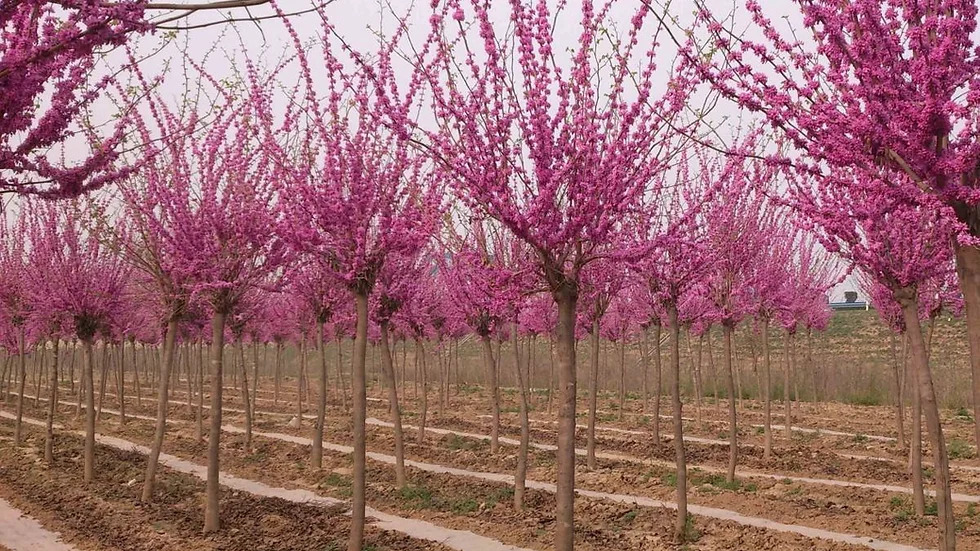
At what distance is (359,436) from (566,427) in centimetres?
310

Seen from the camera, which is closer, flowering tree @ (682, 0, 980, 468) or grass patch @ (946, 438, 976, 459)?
flowering tree @ (682, 0, 980, 468)

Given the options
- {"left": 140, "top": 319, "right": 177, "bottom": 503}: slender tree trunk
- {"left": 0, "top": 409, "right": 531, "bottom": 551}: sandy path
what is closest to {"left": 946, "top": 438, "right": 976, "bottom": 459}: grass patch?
{"left": 0, "top": 409, "right": 531, "bottom": 551}: sandy path

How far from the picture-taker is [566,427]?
5.77m

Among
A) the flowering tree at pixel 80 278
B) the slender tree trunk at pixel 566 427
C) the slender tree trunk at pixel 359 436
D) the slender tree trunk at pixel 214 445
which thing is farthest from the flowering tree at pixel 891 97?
the flowering tree at pixel 80 278

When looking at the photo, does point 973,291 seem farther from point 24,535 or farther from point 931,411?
point 24,535

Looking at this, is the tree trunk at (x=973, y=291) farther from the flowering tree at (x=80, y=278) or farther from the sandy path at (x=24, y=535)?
the flowering tree at (x=80, y=278)

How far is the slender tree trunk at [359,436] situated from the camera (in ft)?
25.7

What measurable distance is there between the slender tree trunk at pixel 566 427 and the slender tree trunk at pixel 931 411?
3.38 m

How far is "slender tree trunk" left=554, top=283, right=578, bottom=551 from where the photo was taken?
18.2 ft

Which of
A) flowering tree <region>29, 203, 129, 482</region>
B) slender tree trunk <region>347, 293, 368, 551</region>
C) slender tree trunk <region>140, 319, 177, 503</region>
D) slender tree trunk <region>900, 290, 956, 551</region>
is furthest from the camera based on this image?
flowering tree <region>29, 203, 129, 482</region>

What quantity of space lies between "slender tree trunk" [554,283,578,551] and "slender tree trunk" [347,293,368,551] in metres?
2.56

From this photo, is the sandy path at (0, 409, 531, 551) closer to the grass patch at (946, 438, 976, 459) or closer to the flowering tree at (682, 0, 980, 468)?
the flowering tree at (682, 0, 980, 468)

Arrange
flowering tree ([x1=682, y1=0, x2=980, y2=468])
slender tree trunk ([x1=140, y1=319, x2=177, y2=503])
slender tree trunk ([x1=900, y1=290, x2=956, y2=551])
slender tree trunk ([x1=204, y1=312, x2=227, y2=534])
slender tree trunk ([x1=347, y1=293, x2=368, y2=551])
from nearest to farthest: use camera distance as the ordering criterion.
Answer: flowering tree ([x1=682, y1=0, x2=980, y2=468]), slender tree trunk ([x1=900, y1=290, x2=956, y2=551]), slender tree trunk ([x1=347, y1=293, x2=368, y2=551]), slender tree trunk ([x1=204, y1=312, x2=227, y2=534]), slender tree trunk ([x1=140, y1=319, x2=177, y2=503])

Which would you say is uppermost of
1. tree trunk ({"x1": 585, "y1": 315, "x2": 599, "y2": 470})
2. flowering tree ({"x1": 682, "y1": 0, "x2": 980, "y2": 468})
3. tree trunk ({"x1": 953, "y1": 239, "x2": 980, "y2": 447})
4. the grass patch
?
flowering tree ({"x1": 682, "y1": 0, "x2": 980, "y2": 468})
